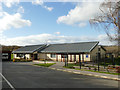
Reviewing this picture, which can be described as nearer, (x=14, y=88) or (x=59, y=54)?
(x=14, y=88)

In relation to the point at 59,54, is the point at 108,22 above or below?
above

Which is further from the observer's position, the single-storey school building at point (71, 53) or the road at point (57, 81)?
the single-storey school building at point (71, 53)

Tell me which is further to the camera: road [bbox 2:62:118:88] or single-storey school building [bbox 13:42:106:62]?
single-storey school building [bbox 13:42:106:62]

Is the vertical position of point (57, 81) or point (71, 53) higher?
point (71, 53)

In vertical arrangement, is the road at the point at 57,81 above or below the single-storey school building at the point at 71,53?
below

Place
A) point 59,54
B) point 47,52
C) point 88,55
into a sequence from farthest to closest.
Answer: point 47,52, point 59,54, point 88,55

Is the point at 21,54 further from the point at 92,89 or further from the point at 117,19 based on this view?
the point at 92,89

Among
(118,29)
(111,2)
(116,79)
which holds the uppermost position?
(111,2)

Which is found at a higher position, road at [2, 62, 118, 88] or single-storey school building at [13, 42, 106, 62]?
single-storey school building at [13, 42, 106, 62]

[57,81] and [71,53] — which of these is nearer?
[57,81]

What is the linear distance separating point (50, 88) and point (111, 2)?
1638 centimetres

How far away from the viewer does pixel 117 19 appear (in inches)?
770

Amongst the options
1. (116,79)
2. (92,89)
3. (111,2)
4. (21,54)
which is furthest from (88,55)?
(21,54)

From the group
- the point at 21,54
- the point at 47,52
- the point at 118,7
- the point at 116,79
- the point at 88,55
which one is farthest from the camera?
the point at 21,54
